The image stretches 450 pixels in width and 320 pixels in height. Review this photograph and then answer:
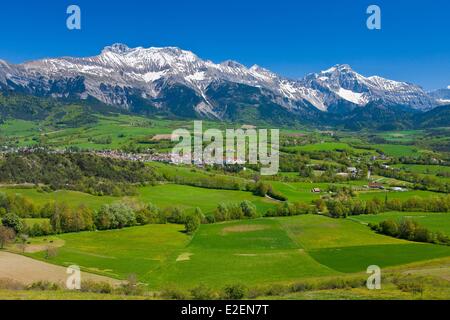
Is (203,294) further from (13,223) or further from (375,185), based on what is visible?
(375,185)

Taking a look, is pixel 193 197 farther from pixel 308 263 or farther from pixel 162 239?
pixel 308 263

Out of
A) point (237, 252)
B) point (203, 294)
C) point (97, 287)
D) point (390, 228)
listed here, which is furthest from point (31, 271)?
point (390, 228)

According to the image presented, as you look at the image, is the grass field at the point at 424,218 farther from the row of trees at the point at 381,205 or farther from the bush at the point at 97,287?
the bush at the point at 97,287

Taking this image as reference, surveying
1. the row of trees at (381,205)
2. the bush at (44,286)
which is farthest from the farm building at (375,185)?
the bush at (44,286)

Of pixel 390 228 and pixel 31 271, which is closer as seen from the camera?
pixel 31 271
